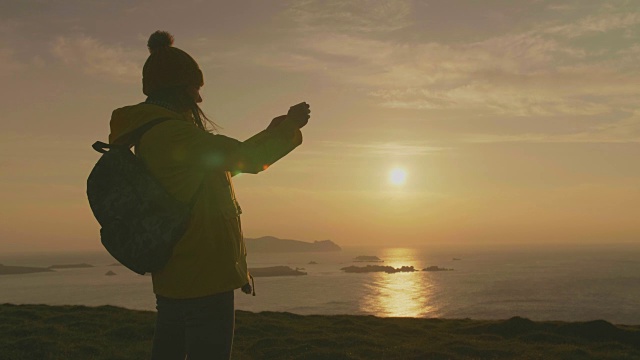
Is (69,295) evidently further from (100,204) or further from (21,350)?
(100,204)

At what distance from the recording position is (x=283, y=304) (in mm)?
89625

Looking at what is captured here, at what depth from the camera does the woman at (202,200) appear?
2.61m

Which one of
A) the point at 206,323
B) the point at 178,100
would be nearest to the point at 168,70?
the point at 178,100

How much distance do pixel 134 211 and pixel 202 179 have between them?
0.40m

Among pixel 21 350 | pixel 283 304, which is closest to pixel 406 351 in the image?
pixel 21 350

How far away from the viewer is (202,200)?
2688 mm

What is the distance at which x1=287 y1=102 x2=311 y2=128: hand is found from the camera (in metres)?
2.79

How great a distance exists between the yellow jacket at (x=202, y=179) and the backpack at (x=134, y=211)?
50 millimetres

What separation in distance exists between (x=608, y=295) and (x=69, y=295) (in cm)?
11784

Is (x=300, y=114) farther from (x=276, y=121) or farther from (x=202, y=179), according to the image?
(x=202, y=179)

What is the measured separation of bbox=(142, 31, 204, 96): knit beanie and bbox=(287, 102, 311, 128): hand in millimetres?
641

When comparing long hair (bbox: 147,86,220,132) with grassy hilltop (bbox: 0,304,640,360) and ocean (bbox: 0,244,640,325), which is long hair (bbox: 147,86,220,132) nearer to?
grassy hilltop (bbox: 0,304,640,360)

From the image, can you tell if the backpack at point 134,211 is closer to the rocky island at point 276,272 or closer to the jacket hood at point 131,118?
the jacket hood at point 131,118

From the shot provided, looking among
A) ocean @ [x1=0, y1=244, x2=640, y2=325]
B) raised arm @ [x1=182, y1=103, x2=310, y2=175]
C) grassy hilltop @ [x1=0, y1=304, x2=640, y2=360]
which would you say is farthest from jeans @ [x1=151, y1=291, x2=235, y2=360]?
ocean @ [x1=0, y1=244, x2=640, y2=325]
